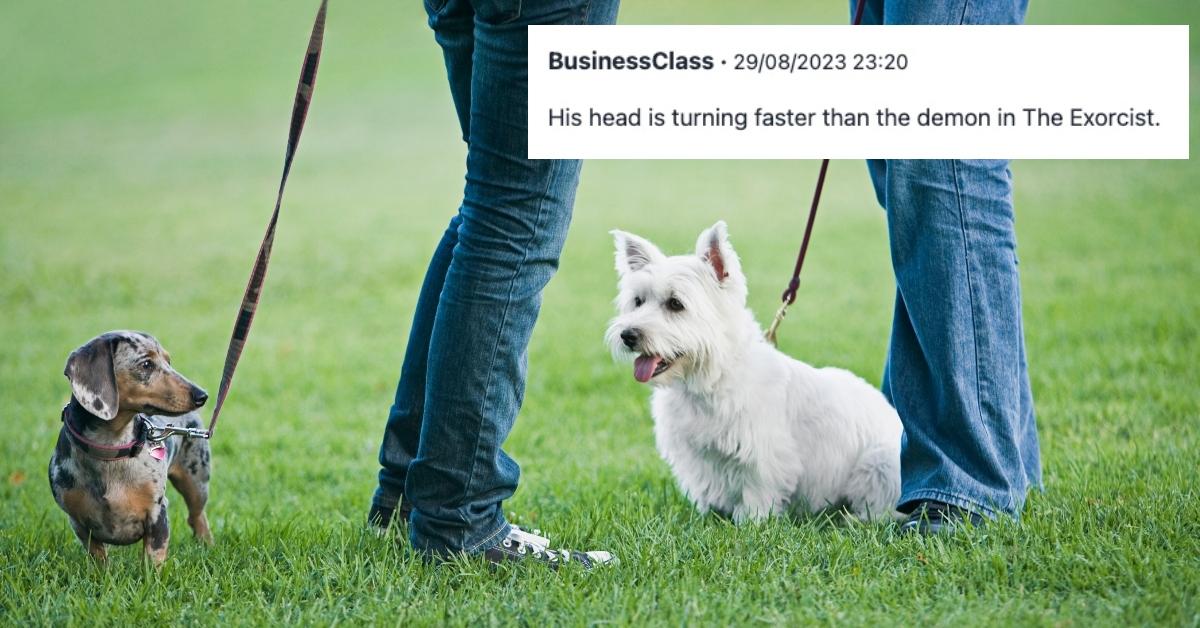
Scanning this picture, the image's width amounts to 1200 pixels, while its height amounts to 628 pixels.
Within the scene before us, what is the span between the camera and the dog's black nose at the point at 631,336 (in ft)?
12.6

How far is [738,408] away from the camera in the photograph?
3.87 m

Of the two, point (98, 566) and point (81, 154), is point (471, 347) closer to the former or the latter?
point (98, 566)

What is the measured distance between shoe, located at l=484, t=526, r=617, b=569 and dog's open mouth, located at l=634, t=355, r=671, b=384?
29.2 inches

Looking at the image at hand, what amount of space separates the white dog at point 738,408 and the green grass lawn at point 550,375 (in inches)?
9.0

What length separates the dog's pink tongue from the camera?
382 centimetres

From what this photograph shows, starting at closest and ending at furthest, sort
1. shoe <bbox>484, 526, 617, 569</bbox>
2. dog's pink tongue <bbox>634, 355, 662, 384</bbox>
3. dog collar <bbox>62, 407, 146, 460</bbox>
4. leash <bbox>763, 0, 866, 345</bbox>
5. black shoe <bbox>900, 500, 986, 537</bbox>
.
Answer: shoe <bbox>484, 526, 617, 569</bbox> < black shoe <bbox>900, 500, 986, 537</bbox> < dog collar <bbox>62, 407, 146, 460</bbox> < leash <bbox>763, 0, 866, 345</bbox> < dog's pink tongue <bbox>634, 355, 662, 384</bbox>

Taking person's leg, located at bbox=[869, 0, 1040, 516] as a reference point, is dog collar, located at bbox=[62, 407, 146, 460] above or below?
below

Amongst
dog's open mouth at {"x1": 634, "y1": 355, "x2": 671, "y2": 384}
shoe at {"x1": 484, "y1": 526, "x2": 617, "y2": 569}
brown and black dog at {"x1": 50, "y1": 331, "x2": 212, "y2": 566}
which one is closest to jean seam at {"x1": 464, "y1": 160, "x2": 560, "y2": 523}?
shoe at {"x1": 484, "y1": 526, "x2": 617, "y2": 569}

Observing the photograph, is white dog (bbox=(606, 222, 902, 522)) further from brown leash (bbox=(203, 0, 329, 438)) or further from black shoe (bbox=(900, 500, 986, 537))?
brown leash (bbox=(203, 0, 329, 438))

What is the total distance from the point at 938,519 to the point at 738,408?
2.67ft

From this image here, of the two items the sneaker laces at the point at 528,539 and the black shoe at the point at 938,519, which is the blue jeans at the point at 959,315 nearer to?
the black shoe at the point at 938,519

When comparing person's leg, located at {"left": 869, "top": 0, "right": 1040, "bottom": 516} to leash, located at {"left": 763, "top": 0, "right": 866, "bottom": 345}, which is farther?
leash, located at {"left": 763, "top": 0, "right": 866, "bottom": 345}

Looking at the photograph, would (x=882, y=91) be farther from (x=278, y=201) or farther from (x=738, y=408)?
(x=278, y=201)

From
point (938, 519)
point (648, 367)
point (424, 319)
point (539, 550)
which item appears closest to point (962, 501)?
point (938, 519)
